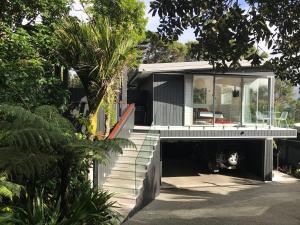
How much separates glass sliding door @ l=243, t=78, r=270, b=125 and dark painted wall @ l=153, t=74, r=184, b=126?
3.06 m

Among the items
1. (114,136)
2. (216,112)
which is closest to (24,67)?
(114,136)

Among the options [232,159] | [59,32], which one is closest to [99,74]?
[59,32]

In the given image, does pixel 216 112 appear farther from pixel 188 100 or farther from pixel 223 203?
pixel 223 203

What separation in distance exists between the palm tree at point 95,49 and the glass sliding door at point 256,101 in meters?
10.3

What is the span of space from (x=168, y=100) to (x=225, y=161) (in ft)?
13.6

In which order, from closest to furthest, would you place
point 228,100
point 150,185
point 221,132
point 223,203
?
point 150,185 < point 223,203 < point 221,132 < point 228,100

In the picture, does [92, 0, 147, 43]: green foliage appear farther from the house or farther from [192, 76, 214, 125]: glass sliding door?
[192, 76, 214, 125]: glass sliding door

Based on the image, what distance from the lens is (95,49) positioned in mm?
10867

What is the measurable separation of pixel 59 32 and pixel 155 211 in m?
5.58

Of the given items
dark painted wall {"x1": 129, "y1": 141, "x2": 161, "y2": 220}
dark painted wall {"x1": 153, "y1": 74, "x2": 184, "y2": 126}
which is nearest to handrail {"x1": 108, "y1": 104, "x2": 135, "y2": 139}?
dark painted wall {"x1": 129, "y1": 141, "x2": 161, "y2": 220}

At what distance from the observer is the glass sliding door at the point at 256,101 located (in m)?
20.0

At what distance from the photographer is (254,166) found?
20.8 metres

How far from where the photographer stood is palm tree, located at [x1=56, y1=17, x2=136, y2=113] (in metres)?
10.7

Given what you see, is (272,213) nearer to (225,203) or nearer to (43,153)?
(225,203)
